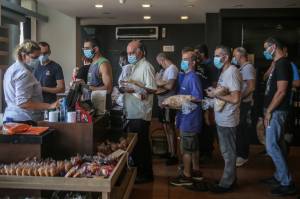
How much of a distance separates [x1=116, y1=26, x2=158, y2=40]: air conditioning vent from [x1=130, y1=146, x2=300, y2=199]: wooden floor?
4.39 metres

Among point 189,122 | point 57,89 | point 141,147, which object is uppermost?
point 57,89

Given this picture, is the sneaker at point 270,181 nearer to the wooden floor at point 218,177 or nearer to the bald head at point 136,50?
the wooden floor at point 218,177

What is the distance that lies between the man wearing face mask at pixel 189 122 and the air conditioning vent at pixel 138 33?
5279mm

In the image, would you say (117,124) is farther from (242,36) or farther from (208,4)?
(242,36)

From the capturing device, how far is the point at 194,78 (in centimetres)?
394

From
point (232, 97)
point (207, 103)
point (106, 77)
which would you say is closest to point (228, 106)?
point (232, 97)

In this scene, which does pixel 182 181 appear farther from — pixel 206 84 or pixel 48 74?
pixel 48 74

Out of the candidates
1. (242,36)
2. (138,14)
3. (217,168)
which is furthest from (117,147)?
(138,14)

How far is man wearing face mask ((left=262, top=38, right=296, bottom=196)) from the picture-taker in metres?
3.72

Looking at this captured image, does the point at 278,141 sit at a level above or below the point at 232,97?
below

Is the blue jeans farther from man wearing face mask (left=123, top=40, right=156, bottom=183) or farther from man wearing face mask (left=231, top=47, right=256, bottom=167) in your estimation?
man wearing face mask (left=123, top=40, right=156, bottom=183)

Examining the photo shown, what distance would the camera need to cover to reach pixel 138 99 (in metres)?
3.89

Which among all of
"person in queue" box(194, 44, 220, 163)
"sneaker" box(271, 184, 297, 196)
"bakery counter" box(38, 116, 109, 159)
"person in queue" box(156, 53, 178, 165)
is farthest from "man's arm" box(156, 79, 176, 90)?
"bakery counter" box(38, 116, 109, 159)

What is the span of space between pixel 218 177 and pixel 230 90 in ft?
4.41
